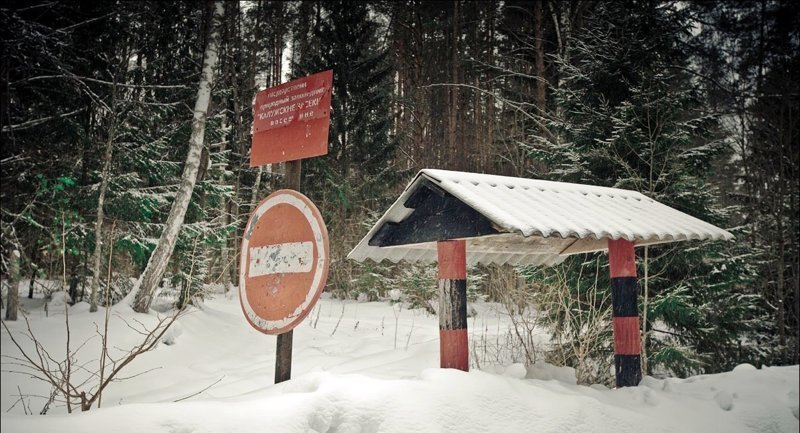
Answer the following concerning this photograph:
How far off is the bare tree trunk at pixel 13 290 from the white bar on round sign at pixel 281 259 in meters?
5.33

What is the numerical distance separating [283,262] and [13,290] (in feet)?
22.2

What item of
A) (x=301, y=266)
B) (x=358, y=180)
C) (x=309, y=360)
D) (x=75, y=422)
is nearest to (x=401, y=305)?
(x=358, y=180)

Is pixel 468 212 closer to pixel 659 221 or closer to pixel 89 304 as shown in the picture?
pixel 659 221

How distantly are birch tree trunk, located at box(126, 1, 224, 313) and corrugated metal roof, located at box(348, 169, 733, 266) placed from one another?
5.30 metres

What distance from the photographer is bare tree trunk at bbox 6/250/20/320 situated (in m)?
7.00

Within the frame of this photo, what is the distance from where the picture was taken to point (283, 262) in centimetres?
384

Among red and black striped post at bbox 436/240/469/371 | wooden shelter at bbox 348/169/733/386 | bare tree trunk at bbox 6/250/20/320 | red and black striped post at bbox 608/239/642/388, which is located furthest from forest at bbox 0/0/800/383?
red and black striped post at bbox 436/240/469/371

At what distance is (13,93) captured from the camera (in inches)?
276

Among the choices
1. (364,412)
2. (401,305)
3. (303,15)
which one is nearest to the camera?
(364,412)

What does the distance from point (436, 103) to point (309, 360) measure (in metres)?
14.9

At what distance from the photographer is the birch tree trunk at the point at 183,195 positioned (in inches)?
335

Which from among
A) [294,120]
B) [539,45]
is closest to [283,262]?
[294,120]

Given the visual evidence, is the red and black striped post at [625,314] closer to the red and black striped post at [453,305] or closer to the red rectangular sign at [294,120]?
the red and black striped post at [453,305]

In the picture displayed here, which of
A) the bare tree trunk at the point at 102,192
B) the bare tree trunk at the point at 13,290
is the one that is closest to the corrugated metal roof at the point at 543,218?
the bare tree trunk at the point at 13,290
